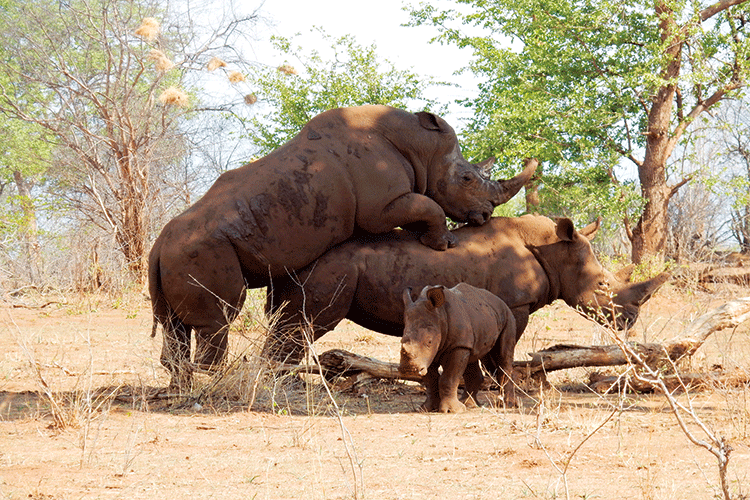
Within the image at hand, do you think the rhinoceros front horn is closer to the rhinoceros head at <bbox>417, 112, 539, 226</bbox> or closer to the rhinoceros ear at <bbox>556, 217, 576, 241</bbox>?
the rhinoceros head at <bbox>417, 112, 539, 226</bbox>

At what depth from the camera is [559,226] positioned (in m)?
7.36

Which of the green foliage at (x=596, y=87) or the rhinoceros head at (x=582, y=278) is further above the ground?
the green foliage at (x=596, y=87)

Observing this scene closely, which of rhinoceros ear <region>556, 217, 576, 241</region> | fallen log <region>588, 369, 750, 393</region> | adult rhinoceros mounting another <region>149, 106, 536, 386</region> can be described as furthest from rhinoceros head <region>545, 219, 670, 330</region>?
adult rhinoceros mounting another <region>149, 106, 536, 386</region>

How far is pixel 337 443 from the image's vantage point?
4.95m

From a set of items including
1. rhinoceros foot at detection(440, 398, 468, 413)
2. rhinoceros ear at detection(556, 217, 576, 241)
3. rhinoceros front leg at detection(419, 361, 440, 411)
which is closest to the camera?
rhinoceros foot at detection(440, 398, 468, 413)

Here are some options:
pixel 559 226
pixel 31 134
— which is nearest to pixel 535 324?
pixel 559 226

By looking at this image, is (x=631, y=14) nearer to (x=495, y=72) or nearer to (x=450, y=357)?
(x=495, y=72)

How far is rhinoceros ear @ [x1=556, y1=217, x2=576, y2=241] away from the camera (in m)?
7.31

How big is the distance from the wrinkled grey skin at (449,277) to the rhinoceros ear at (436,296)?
1.00 metres

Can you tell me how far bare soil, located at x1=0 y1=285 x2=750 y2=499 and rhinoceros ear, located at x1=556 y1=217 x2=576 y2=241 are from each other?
1.34m

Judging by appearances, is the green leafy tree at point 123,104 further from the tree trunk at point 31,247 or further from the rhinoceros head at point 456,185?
the rhinoceros head at point 456,185

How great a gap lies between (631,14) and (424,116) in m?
13.4

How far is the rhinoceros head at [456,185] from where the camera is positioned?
7250 millimetres

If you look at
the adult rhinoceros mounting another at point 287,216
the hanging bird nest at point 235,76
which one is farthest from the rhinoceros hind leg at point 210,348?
the hanging bird nest at point 235,76
